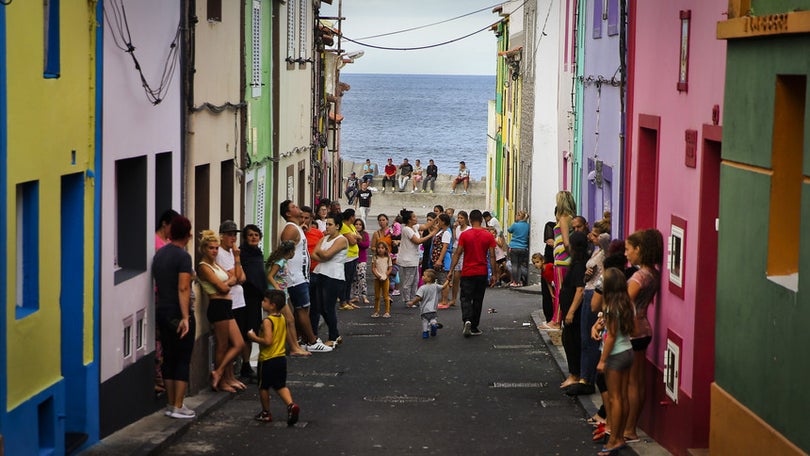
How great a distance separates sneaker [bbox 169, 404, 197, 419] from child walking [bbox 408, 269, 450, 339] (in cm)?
657

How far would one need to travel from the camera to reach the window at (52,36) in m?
10.0

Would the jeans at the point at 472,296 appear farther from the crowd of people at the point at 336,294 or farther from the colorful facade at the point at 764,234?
the colorful facade at the point at 764,234

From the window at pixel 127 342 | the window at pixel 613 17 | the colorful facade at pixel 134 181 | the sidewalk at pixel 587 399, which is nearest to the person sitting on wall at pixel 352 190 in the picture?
the sidewalk at pixel 587 399

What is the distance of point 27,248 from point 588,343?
6.47 meters

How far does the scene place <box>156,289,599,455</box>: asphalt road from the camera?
12125 millimetres

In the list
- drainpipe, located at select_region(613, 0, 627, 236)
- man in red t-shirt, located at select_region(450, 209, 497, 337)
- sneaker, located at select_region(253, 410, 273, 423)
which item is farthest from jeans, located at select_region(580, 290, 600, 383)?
man in red t-shirt, located at select_region(450, 209, 497, 337)

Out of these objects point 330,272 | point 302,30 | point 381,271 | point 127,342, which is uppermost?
point 302,30

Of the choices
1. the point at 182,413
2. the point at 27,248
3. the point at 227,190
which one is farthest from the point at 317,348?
the point at 27,248

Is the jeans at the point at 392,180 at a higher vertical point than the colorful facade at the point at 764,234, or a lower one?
lower

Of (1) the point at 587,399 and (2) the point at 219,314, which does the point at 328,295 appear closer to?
(2) the point at 219,314

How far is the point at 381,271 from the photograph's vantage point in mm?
22391

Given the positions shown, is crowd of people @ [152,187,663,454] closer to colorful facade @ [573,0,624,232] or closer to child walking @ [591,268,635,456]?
child walking @ [591,268,635,456]

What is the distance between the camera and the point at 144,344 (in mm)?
12875

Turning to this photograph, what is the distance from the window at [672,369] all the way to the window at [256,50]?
378 inches
